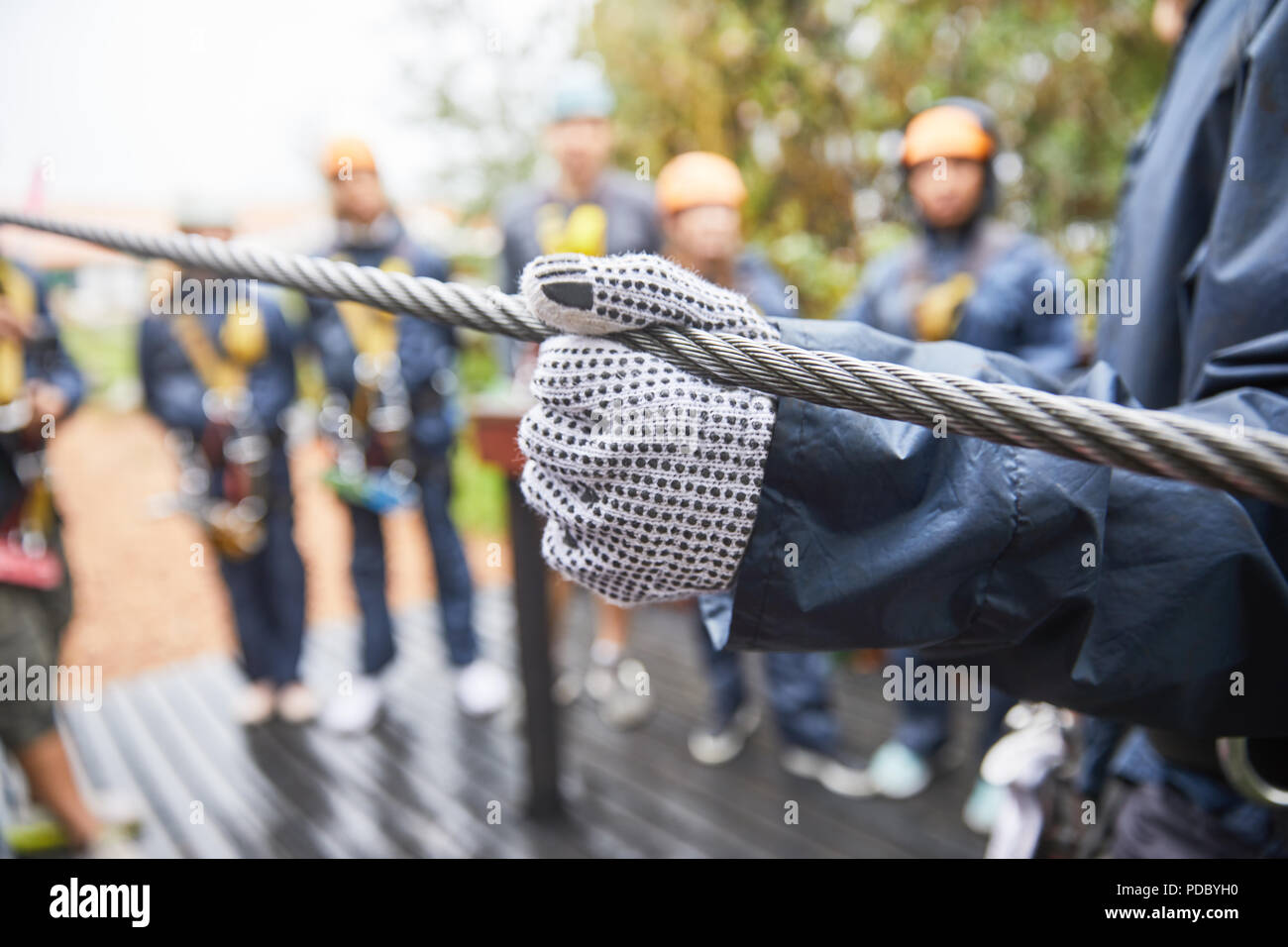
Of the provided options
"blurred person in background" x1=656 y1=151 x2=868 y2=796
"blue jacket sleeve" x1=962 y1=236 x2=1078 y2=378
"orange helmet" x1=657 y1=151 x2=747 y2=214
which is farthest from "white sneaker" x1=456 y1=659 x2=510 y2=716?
"blue jacket sleeve" x1=962 y1=236 x2=1078 y2=378

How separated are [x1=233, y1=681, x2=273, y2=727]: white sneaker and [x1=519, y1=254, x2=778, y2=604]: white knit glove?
9.58 ft

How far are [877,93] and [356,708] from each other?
407 centimetres

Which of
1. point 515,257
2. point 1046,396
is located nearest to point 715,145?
point 515,257

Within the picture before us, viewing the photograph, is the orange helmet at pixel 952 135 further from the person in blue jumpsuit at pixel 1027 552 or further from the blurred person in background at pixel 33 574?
the blurred person in background at pixel 33 574

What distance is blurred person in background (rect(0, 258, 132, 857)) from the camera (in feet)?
6.62

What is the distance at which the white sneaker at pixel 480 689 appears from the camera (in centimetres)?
303

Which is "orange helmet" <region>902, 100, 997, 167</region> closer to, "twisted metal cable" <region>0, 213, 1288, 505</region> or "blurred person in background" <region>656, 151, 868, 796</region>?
"blurred person in background" <region>656, 151, 868, 796</region>

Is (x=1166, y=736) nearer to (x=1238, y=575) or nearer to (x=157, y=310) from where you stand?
(x=1238, y=575)

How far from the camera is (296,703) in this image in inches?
121

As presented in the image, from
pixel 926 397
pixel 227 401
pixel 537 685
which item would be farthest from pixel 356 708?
pixel 926 397

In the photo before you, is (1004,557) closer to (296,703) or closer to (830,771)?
(830,771)

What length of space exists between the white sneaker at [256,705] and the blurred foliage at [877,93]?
2978mm

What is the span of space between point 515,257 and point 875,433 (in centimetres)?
275
